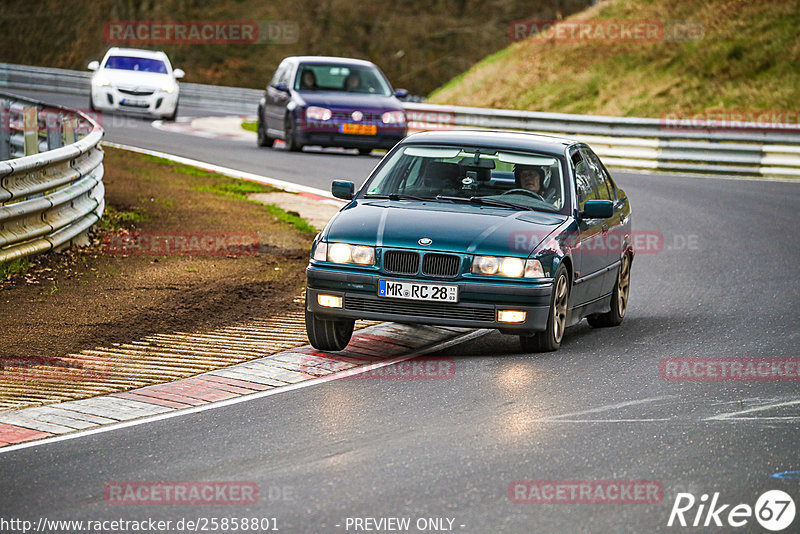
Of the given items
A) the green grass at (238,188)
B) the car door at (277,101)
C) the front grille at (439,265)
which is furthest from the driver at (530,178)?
the car door at (277,101)

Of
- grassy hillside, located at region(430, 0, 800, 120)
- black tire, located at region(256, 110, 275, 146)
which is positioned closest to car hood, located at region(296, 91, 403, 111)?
black tire, located at region(256, 110, 275, 146)

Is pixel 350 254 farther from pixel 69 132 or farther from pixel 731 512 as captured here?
pixel 69 132

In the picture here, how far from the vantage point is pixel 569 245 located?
1002 centimetres

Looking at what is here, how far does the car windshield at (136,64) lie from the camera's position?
109 feet

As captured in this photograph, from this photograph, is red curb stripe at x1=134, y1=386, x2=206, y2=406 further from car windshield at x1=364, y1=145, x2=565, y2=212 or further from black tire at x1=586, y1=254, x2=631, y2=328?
black tire at x1=586, y1=254, x2=631, y2=328

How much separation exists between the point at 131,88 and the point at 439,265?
24267 mm

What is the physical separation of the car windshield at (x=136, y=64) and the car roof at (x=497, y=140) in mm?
23389

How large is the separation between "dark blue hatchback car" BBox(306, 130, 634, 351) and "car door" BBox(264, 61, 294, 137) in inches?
586

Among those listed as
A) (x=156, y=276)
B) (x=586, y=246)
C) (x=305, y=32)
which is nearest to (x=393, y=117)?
(x=156, y=276)

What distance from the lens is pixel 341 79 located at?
26531 mm

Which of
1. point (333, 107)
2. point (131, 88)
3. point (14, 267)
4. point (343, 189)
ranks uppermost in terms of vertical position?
point (343, 189)

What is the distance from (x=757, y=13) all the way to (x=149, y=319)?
2746 centimetres

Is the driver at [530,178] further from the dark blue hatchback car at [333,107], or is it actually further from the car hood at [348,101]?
the car hood at [348,101]

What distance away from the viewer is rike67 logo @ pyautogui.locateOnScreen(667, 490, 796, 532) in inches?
231
